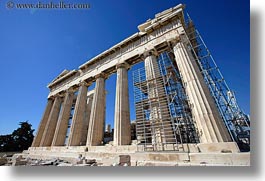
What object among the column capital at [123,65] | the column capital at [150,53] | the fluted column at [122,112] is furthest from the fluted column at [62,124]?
the column capital at [150,53]

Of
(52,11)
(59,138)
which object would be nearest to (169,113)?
(52,11)

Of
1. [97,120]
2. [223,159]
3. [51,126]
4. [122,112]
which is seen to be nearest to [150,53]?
[122,112]

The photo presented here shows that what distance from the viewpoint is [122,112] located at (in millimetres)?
9867

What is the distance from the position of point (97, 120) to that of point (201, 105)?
8.07m

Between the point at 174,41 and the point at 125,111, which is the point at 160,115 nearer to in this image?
the point at 125,111

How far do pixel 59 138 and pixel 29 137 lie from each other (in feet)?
42.5

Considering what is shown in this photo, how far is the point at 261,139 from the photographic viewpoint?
12.8 feet

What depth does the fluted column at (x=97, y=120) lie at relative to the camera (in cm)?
1076

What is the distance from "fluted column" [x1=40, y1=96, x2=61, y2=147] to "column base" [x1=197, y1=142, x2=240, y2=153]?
54.4 feet

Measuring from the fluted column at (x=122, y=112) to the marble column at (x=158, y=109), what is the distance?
2264 millimetres

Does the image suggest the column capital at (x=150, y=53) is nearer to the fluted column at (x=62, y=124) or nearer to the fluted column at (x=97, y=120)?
the fluted column at (x=97, y=120)

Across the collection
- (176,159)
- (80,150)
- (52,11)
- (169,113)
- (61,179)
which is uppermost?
(52,11)

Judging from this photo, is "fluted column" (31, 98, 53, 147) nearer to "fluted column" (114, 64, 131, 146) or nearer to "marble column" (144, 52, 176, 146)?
"fluted column" (114, 64, 131, 146)

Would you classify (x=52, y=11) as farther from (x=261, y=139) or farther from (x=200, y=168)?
(x=261, y=139)
